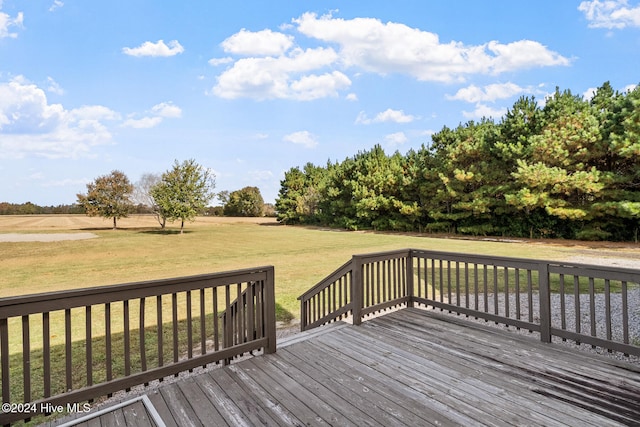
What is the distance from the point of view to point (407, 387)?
8.14 feet

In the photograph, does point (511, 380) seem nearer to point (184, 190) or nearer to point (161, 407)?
point (161, 407)

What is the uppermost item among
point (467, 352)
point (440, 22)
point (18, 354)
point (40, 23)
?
point (40, 23)

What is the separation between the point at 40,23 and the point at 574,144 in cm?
3117

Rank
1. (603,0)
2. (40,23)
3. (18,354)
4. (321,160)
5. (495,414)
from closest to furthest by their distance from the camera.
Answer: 1. (495,414)
2. (18,354)
3. (603,0)
4. (40,23)
5. (321,160)

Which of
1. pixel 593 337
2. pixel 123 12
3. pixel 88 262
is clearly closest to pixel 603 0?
pixel 593 337

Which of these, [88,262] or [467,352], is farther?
[88,262]

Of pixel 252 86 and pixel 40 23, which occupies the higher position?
pixel 40 23

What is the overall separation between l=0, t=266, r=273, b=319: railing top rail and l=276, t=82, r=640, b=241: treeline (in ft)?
55.7

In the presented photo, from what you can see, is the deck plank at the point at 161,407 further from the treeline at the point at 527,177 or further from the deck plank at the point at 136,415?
the treeline at the point at 527,177

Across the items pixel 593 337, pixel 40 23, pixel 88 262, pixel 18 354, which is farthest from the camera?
pixel 40 23

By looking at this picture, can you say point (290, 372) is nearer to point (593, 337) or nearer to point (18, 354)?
point (593, 337)

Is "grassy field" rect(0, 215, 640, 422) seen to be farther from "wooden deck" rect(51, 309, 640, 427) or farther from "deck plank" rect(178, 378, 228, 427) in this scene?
"wooden deck" rect(51, 309, 640, 427)

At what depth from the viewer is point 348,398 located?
7.63 ft

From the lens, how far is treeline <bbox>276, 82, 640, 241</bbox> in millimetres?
14430
